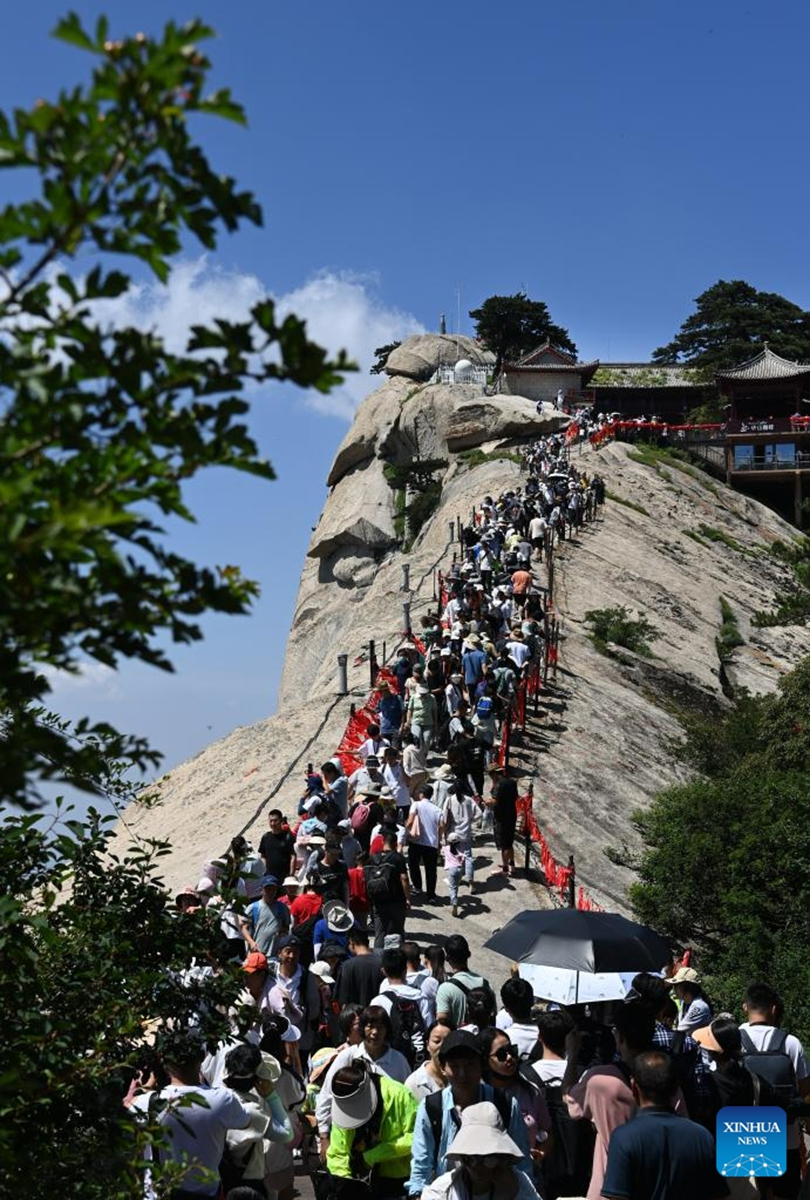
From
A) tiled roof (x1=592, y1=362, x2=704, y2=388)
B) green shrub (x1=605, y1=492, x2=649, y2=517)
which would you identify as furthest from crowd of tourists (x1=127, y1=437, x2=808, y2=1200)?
tiled roof (x1=592, y1=362, x2=704, y2=388)

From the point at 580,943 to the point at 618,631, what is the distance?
848 inches

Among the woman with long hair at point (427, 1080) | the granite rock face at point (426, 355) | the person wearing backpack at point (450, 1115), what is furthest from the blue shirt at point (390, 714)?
the granite rock face at point (426, 355)

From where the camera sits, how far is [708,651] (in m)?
33.4

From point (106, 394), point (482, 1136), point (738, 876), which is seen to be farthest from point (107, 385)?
point (738, 876)

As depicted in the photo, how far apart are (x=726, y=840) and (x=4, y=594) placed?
57.1ft

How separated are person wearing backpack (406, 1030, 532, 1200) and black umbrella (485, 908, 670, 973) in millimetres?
Answer: 2740

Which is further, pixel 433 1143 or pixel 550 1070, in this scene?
pixel 550 1070

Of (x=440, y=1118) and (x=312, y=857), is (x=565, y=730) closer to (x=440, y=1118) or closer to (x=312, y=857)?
(x=312, y=857)

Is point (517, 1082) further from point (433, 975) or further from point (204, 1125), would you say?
point (433, 975)

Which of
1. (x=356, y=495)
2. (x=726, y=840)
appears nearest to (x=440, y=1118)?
(x=726, y=840)

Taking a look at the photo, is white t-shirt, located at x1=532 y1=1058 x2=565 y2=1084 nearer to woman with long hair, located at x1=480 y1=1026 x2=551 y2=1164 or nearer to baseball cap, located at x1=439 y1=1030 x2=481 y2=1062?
woman with long hair, located at x1=480 y1=1026 x2=551 y2=1164

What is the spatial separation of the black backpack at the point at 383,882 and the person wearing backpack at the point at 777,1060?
158 inches

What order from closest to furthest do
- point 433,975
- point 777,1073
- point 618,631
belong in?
1. point 777,1073
2. point 433,975
3. point 618,631

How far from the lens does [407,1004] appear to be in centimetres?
793
